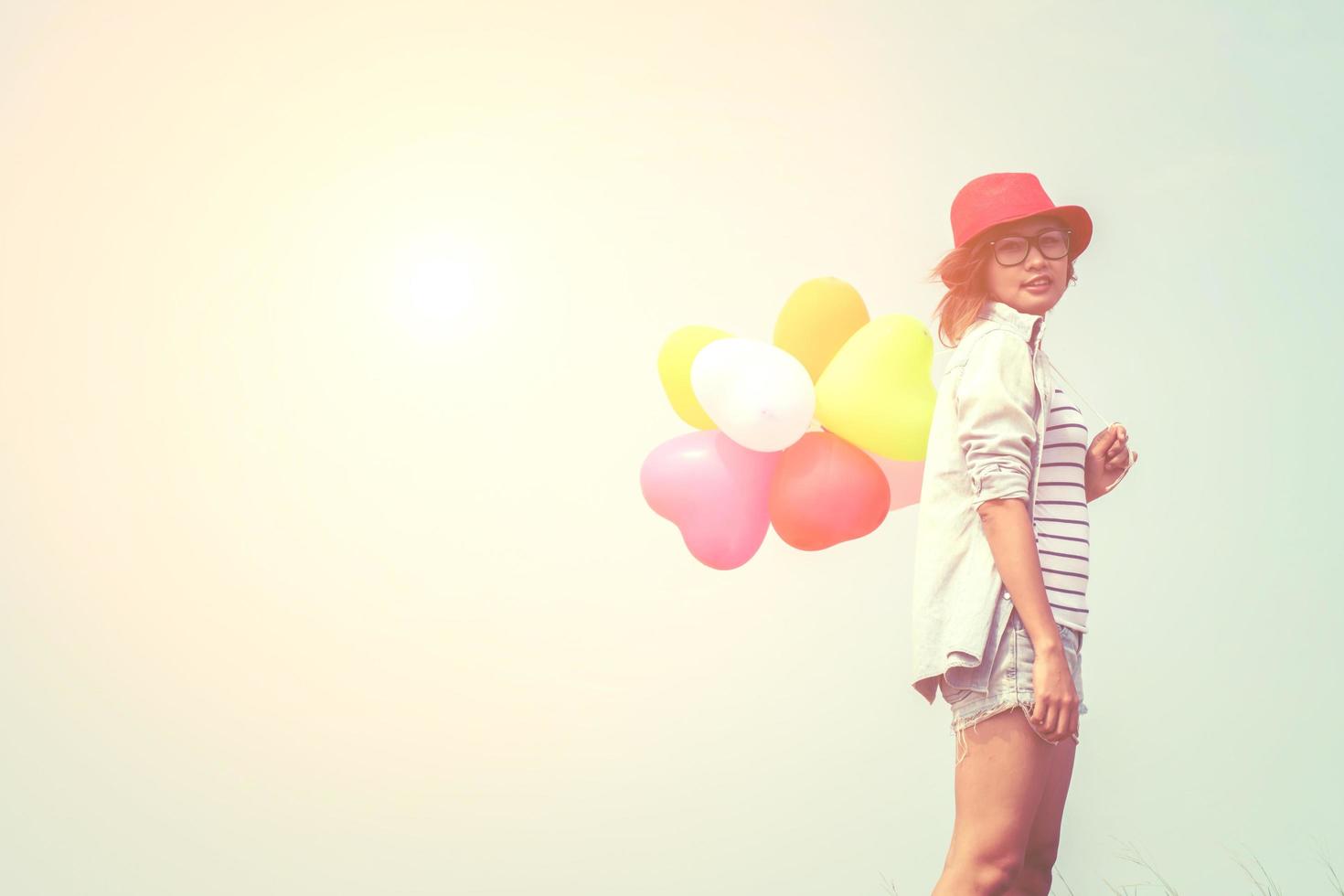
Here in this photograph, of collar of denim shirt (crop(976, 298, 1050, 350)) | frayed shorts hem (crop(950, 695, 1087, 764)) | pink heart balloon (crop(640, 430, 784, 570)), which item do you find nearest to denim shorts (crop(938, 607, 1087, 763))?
frayed shorts hem (crop(950, 695, 1087, 764))

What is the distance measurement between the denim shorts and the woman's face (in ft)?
1.24

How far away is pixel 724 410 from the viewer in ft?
5.33

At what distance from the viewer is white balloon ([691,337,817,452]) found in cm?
158

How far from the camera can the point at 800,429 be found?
1629mm

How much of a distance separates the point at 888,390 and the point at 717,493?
0.29 m

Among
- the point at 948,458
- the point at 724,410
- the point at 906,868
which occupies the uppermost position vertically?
the point at 724,410

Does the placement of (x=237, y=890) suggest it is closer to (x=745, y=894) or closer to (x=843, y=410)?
(x=745, y=894)

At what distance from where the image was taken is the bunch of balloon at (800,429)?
1583 millimetres

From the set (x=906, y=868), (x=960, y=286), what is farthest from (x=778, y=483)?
(x=906, y=868)

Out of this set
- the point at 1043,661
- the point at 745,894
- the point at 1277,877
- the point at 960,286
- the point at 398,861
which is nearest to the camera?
the point at 1043,661

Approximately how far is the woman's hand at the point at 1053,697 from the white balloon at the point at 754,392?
0.55 m

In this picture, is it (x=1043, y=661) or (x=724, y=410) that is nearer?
(x=1043, y=661)

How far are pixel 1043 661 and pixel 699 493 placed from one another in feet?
2.13

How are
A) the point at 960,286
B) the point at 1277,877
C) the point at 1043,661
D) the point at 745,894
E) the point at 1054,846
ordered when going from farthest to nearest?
the point at 745,894 < the point at 1277,877 < the point at 960,286 < the point at 1054,846 < the point at 1043,661
